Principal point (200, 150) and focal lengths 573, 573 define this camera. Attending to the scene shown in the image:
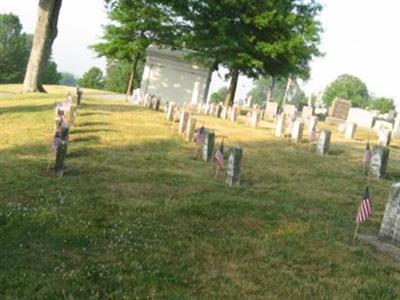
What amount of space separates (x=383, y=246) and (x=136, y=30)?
39511 millimetres

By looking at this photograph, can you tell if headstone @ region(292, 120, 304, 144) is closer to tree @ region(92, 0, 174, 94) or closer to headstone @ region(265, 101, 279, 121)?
headstone @ region(265, 101, 279, 121)

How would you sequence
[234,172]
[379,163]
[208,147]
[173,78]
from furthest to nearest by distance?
1. [173,78]
2. [379,163]
3. [208,147]
4. [234,172]

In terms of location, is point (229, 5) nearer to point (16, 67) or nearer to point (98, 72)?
point (16, 67)

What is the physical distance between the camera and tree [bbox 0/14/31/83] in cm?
9094

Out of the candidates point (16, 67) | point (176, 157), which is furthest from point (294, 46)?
point (16, 67)

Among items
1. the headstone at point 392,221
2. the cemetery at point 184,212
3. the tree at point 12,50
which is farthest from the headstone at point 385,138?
the tree at point 12,50

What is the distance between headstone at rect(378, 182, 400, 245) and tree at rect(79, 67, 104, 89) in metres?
97.7

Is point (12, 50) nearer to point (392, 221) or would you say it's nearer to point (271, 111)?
point (271, 111)

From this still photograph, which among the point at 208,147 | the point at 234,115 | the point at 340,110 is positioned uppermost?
the point at 340,110

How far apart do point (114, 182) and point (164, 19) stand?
3339cm

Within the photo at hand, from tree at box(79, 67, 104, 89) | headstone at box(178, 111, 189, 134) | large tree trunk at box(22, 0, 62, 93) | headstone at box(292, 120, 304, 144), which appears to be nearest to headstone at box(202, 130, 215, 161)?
headstone at box(178, 111, 189, 134)

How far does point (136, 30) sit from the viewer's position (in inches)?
1786

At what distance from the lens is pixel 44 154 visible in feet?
41.9

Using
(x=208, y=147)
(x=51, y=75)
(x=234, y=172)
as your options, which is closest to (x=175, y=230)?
(x=234, y=172)
